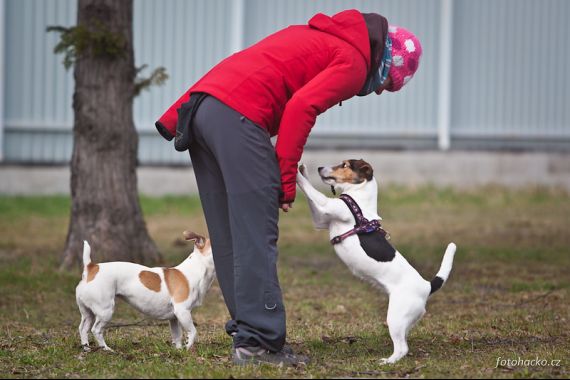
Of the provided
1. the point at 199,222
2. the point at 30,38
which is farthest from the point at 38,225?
the point at 30,38

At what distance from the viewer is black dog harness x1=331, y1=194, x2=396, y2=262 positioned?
17.4 feet

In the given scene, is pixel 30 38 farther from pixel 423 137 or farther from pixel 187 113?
pixel 187 113

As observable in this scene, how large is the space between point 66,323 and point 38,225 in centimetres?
542

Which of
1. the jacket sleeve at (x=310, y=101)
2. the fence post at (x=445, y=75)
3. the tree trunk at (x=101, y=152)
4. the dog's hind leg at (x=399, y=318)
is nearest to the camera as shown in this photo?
the jacket sleeve at (x=310, y=101)

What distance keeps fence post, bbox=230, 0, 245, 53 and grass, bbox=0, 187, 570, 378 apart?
237 cm

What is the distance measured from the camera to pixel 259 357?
5.07 meters

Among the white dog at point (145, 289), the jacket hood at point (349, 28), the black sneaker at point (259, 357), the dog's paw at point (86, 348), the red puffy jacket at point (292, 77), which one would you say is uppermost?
the jacket hood at point (349, 28)

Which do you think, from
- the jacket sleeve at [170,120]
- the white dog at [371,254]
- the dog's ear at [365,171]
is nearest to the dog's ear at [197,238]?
the jacket sleeve at [170,120]

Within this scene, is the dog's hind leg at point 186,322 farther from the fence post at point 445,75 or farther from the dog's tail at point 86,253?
the fence post at point 445,75

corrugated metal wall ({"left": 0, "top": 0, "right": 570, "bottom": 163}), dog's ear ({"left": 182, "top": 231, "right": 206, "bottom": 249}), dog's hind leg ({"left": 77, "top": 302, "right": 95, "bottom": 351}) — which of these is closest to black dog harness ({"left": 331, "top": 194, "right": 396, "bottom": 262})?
dog's ear ({"left": 182, "top": 231, "right": 206, "bottom": 249})

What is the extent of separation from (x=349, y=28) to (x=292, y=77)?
0.37m

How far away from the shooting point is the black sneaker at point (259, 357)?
505 cm

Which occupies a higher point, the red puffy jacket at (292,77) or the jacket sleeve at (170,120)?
the red puffy jacket at (292,77)

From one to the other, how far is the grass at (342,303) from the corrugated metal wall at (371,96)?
4.45 feet
